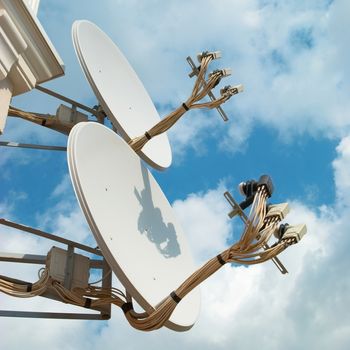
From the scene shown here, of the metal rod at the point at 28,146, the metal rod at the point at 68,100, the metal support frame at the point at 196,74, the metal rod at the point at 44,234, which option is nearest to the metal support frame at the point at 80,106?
the metal rod at the point at 68,100

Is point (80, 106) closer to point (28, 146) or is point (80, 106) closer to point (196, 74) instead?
point (28, 146)

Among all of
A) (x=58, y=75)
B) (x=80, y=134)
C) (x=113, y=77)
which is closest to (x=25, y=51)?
(x=58, y=75)

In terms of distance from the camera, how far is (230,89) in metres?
7.48

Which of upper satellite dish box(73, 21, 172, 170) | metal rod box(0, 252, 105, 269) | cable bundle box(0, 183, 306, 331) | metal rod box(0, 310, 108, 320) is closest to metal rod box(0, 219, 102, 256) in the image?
metal rod box(0, 252, 105, 269)

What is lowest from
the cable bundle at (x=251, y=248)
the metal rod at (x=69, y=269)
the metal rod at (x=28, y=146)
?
the cable bundle at (x=251, y=248)

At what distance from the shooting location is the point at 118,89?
713 centimetres

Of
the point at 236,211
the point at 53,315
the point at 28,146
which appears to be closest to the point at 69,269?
the point at 53,315

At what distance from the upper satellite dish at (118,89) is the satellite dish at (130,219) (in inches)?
42.0

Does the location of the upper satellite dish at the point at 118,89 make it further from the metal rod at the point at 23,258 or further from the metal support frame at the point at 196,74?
the metal rod at the point at 23,258

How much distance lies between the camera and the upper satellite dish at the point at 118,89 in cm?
632

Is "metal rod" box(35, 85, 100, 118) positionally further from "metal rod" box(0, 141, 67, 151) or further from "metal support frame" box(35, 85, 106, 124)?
"metal rod" box(0, 141, 67, 151)

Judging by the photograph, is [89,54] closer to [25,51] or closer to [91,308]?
[25,51]

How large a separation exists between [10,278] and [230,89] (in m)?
4.11

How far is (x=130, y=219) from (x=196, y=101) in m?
2.55
